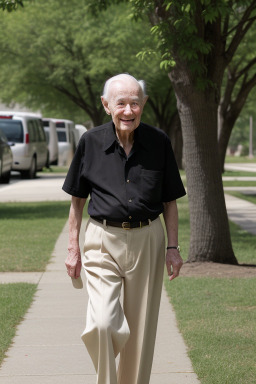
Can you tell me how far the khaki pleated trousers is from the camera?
4.36 metres

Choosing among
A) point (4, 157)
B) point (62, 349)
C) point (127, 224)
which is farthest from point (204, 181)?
point (4, 157)

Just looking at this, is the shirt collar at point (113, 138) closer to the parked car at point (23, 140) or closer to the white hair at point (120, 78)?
the white hair at point (120, 78)

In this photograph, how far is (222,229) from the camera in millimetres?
10609

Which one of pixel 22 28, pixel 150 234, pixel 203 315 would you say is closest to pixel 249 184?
pixel 22 28

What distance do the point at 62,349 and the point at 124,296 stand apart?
79.2 inches

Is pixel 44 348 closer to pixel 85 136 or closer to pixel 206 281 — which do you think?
pixel 85 136

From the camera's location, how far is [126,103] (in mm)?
4453

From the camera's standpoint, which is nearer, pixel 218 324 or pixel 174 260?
pixel 174 260


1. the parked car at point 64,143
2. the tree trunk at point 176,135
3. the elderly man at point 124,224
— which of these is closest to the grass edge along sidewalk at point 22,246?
the elderly man at point 124,224

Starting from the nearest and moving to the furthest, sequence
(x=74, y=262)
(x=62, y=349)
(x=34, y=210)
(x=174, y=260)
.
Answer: (x=74, y=262) → (x=174, y=260) → (x=62, y=349) → (x=34, y=210)

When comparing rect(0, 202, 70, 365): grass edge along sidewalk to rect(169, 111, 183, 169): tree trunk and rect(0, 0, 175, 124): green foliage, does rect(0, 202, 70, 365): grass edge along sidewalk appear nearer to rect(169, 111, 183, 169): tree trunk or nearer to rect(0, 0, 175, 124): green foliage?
rect(0, 0, 175, 124): green foliage

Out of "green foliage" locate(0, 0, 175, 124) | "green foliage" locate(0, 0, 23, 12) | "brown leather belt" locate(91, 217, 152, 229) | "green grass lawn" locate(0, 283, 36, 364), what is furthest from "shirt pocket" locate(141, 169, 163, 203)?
"green foliage" locate(0, 0, 175, 124)

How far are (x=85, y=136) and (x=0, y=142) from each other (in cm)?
2060

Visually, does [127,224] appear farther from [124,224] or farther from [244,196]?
[244,196]
